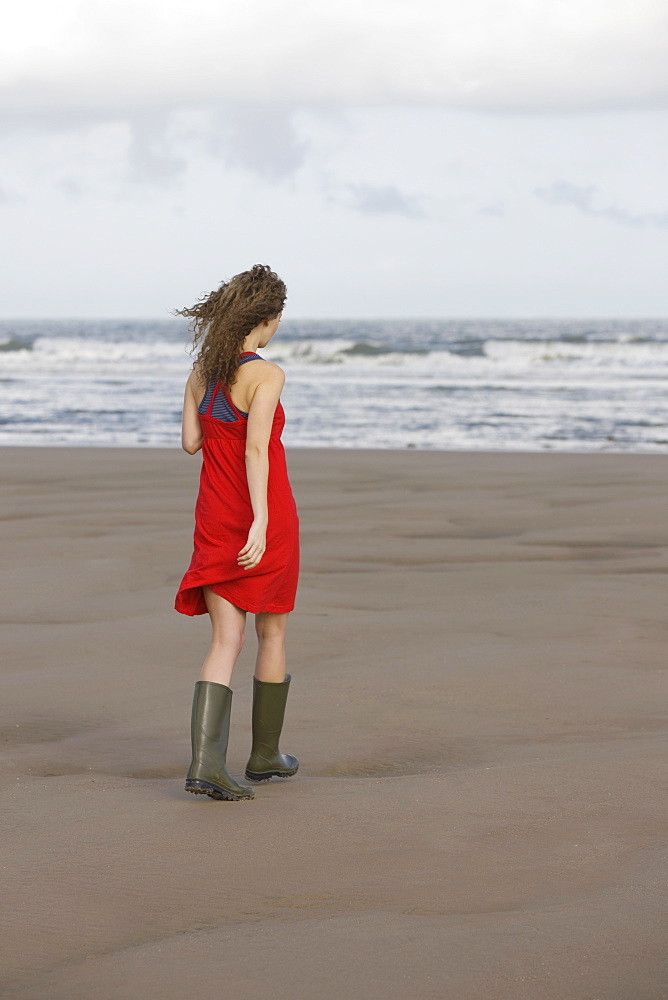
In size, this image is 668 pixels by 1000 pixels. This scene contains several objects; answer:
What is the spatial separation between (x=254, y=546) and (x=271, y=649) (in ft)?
1.54

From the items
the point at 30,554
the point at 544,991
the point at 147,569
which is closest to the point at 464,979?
the point at 544,991

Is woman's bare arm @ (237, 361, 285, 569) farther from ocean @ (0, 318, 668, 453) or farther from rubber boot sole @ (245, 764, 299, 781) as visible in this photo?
ocean @ (0, 318, 668, 453)

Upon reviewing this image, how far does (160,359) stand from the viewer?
161 ft

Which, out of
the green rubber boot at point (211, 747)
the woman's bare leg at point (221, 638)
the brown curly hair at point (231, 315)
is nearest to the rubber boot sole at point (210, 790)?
the green rubber boot at point (211, 747)

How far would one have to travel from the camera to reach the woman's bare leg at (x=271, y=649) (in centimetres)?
382

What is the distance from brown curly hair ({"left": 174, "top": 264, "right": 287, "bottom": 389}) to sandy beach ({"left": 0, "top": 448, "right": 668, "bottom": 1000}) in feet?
4.47

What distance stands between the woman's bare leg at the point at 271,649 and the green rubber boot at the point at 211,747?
0.22m

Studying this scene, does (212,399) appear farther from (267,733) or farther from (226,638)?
(267,733)

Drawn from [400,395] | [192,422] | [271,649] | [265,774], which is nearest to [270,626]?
[271,649]

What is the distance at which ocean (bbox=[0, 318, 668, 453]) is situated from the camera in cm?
1833

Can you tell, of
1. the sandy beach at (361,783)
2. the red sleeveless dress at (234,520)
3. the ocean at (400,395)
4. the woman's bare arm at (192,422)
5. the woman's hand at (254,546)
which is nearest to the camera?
the sandy beach at (361,783)

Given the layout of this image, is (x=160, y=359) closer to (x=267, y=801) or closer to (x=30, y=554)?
(x=30, y=554)

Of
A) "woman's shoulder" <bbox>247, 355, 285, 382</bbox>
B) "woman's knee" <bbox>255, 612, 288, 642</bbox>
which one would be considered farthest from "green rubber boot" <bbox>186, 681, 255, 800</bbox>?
"woman's shoulder" <bbox>247, 355, 285, 382</bbox>

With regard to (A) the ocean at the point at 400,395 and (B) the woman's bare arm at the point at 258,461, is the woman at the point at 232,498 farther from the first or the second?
(A) the ocean at the point at 400,395
